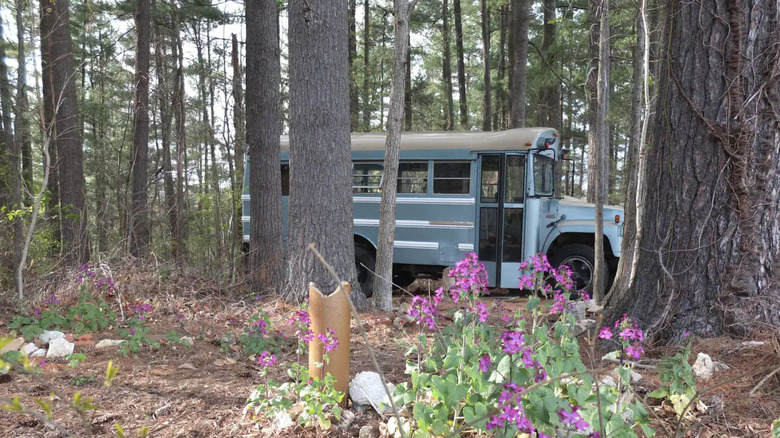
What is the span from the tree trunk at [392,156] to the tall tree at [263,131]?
2352 mm

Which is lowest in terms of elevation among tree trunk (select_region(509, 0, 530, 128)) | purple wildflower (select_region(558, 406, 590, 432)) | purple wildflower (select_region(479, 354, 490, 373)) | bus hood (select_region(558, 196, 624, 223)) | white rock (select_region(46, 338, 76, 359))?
white rock (select_region(46, 338, 76, 359))

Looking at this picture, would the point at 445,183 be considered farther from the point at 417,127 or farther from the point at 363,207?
the point at 417,127

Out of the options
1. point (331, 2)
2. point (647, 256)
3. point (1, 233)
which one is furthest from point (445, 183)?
point (1, 233)

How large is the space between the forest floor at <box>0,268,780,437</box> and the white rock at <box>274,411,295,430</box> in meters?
0.03

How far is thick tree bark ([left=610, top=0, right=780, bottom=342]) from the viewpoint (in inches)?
128

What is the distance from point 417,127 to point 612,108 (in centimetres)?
795

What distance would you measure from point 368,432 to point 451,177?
6.52 m

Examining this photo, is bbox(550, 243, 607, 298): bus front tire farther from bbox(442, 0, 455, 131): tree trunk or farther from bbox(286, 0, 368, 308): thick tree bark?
bbox(442, 0, 455, 131): tree trunk

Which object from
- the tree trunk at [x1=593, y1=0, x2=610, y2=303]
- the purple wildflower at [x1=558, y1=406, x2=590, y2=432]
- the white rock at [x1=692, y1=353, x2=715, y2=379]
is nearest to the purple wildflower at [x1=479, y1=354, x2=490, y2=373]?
the purple wildflower at [x1=558, y1=406, x2=590, y2=432]

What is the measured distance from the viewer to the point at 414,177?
886cm

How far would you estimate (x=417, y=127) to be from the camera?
75.0ft

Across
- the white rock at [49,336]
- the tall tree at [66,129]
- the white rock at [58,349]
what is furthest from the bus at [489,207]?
the white rock at [58,349]

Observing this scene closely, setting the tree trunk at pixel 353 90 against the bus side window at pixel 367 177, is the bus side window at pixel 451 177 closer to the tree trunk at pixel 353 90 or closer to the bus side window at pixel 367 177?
the bus side window at pixel 367 177

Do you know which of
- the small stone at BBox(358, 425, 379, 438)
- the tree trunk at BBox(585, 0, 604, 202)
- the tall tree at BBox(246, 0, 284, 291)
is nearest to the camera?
the small stone at BBox(358, 425, 379, 438)
